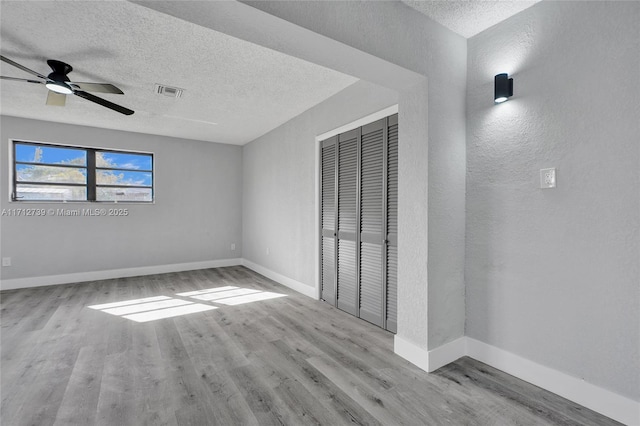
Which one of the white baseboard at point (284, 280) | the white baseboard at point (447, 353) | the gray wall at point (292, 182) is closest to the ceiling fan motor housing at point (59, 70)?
the gray wall at point (292, 182)

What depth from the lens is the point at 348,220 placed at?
349 cm

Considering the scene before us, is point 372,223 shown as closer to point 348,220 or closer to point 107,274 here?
point 348,220

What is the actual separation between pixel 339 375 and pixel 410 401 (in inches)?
20.7

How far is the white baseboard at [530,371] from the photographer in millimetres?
1677

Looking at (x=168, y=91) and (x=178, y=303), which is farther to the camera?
(x=178, y=303)

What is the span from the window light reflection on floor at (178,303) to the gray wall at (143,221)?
1.78m

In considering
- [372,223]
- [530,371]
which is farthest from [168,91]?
[530,371]

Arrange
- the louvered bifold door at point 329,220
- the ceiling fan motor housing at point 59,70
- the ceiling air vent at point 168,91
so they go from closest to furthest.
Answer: the ceiling fan motor housing at point 59,70 < the ceiling air vent at point 168,91 < the louvered bifold door at point 329,220

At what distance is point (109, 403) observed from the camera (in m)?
1.86

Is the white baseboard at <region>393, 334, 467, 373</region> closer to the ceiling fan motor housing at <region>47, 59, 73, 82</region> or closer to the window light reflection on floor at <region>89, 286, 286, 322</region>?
the window light reflection on floor at <region>89, 286, 286, 322</region>

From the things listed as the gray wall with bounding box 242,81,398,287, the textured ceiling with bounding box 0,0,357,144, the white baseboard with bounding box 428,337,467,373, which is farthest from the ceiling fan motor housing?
the white baseboard with bounding box 428,337,467,373

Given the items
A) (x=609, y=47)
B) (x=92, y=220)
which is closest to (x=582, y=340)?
(x=609, y=47)

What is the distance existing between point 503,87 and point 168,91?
11.3 ft

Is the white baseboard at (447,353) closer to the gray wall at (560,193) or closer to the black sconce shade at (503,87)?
the gray wall at (560,193)
